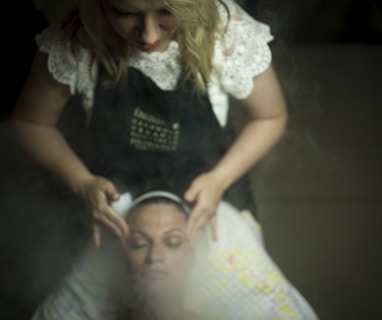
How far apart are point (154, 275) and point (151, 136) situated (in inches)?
6.7

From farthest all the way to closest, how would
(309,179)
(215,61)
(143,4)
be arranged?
(309,179) → (215,61) → (143,4)

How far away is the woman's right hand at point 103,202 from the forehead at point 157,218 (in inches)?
0.7

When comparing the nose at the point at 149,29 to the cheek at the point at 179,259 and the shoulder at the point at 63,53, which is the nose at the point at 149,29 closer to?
the shoulder at the point at 63,53

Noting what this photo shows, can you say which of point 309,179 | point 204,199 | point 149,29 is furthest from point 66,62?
point 309,179

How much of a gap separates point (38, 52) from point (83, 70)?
0.05 m

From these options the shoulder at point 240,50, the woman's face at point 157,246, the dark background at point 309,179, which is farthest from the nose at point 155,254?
Result: the shoulder at point 240,50

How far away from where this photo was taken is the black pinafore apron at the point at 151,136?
2.28 ft

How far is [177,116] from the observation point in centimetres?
71

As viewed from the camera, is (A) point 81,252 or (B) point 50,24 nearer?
(B) point 50,24

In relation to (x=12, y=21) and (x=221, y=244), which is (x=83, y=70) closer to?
(x=12, y=21)

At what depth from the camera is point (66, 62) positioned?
0.66 m

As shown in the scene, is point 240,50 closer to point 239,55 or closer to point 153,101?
point 239,55

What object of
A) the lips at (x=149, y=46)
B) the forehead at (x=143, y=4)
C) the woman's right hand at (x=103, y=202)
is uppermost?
the forehead at (x=143, y=4)

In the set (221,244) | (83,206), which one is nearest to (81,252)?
(83,206)
